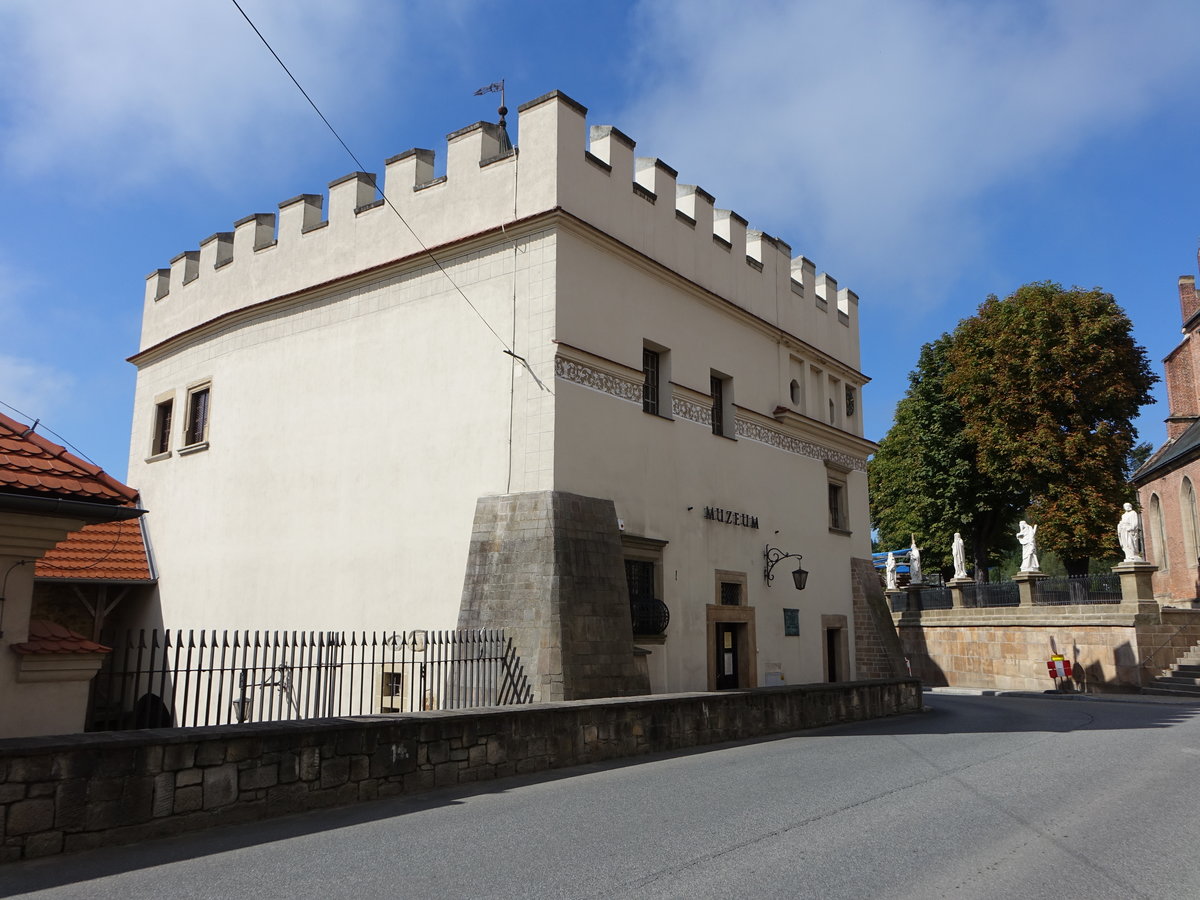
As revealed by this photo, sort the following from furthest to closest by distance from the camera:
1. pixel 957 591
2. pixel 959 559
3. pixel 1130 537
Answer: pixel 959 559
pixel 957 591
pixel 1130 537

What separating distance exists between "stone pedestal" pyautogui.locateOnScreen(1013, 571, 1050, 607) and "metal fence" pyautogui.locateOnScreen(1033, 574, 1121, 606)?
108 mm

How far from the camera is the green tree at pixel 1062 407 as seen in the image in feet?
112

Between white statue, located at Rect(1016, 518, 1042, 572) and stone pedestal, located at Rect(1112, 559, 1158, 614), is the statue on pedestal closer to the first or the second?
stone pedestal, located at Rect(1112, 559, 1158, 614)

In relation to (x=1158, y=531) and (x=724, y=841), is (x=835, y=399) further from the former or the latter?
(x=1158, y=531)

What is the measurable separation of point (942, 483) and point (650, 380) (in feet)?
88.2

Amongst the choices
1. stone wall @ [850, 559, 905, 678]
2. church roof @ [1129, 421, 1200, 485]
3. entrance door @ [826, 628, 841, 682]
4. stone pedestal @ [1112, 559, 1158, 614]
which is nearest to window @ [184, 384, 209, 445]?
entrance door @ [826, 628, 841, 682]

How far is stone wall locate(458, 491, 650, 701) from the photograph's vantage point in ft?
43.7

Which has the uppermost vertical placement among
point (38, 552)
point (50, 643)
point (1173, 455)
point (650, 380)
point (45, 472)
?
point (1173, 455)

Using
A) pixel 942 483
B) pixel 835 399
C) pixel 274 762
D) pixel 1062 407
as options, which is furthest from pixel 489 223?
pixel 942 483

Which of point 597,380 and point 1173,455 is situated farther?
point 1173,455

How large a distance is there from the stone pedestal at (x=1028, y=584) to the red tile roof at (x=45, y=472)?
94.3ft

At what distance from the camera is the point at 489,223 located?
627 inches

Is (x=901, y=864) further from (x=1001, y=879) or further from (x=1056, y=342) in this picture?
(x=1056, y=342)

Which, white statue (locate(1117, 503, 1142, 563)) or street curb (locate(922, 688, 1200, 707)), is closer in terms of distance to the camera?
street curb (locate(922, 688, 1200, 707))
